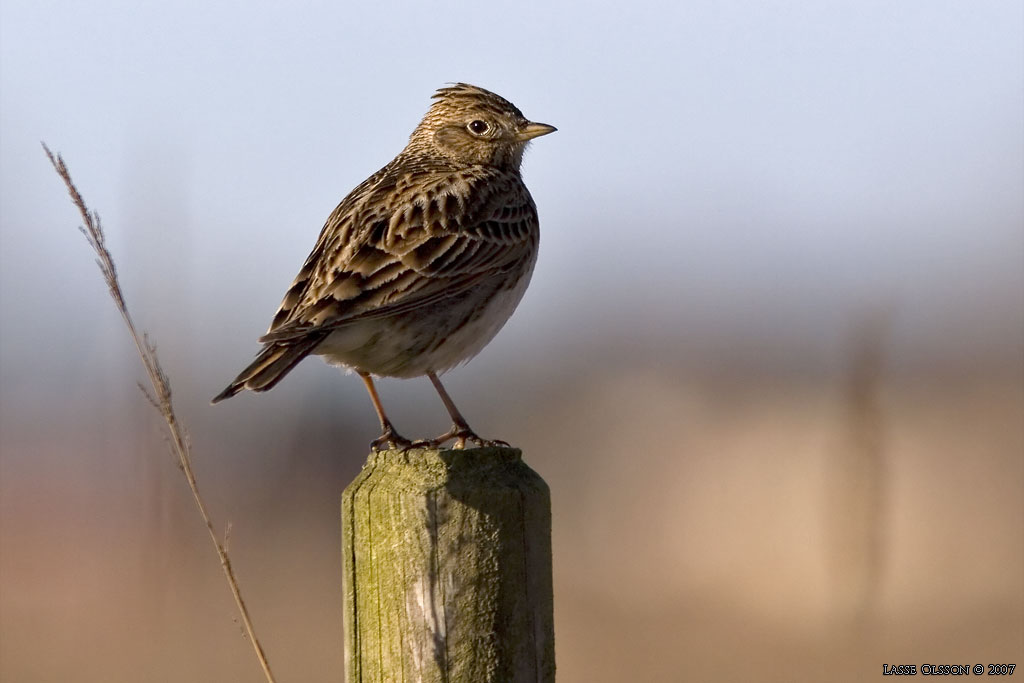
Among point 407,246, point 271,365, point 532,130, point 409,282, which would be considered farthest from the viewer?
point 532,130

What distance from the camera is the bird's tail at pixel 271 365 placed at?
199 inches

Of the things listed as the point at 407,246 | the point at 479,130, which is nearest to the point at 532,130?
the point at 479,130

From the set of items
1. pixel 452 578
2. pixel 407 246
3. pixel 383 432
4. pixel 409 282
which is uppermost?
pixel 407 246

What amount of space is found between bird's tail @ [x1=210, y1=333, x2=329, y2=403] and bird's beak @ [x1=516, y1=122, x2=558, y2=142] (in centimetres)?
304

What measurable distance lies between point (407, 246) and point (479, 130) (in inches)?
87.6

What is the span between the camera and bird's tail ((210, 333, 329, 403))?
5.07 m

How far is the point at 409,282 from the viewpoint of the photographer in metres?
6.11

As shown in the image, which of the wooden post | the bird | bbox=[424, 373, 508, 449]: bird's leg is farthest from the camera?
bbox=[424, 373, 508, 449]: bird's leg

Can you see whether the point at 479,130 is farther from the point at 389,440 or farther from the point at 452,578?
the point at 452,578

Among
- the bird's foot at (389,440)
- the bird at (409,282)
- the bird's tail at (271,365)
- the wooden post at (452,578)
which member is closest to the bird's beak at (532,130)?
the bird at (409,282)

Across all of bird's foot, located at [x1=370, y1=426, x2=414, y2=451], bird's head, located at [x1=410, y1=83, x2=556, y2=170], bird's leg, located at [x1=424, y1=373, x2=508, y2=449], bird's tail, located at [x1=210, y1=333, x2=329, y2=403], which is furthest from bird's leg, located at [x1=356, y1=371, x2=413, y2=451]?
bird's head, located at [x1=410, y1=83, x2=556, y2=170]

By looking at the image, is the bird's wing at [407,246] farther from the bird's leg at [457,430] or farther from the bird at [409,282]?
the bird's leg at [457,430]

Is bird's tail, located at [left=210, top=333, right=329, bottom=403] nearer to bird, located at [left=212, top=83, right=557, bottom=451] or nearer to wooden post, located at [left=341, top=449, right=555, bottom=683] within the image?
bird, located at [left=212, top=83, right=557, bottom=451]

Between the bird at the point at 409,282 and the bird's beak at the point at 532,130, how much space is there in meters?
0.47
